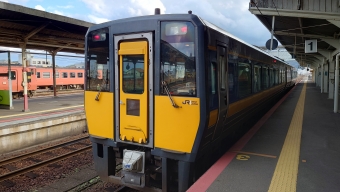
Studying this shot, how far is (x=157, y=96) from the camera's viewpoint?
4.19 metres

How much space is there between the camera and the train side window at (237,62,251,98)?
19.5ft

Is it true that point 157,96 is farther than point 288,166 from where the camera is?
No

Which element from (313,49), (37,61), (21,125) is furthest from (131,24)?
(37,61)

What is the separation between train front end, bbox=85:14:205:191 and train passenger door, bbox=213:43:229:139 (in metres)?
0.82

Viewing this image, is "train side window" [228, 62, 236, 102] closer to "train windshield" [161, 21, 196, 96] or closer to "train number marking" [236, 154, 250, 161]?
"train number marking" [236, 154, 250, 161]

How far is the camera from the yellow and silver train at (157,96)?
12.9 ft

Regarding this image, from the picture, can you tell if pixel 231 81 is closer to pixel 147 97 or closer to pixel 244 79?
pixel 244 79

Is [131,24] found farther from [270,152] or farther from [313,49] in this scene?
[313,49]

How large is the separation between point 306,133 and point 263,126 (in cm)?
126

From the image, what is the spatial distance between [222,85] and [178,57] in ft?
Result: 3.63

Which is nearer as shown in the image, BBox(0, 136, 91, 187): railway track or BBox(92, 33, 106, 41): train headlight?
BBox(92, 33, 106, 41): train headlight

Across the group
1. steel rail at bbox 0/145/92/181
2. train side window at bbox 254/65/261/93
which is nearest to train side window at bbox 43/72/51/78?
steel rail at bbox 0/145/92/181

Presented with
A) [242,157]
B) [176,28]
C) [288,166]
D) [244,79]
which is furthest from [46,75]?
[288,166]

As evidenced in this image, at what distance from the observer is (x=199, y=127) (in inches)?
152
